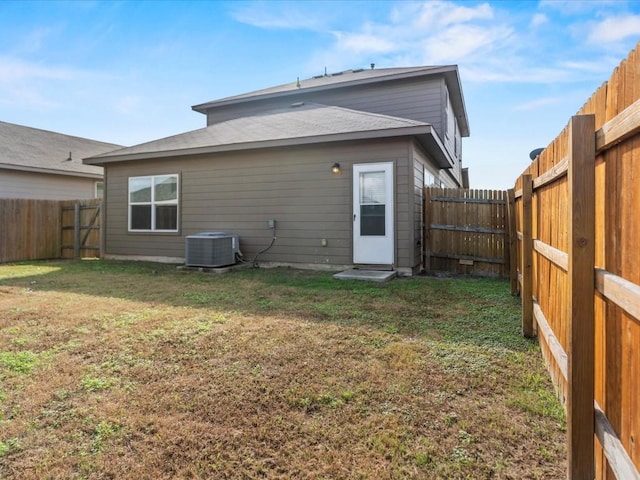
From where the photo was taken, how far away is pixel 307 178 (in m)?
7.66

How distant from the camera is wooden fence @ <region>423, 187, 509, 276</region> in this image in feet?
23.2

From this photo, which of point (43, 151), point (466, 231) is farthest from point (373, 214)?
point (43, 151)

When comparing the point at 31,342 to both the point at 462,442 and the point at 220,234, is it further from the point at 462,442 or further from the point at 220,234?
the point at 220,234

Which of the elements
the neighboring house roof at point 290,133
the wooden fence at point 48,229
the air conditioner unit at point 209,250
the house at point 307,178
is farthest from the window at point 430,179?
the wooden fence at point 48,229

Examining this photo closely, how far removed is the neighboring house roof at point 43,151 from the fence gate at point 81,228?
78.7 inches

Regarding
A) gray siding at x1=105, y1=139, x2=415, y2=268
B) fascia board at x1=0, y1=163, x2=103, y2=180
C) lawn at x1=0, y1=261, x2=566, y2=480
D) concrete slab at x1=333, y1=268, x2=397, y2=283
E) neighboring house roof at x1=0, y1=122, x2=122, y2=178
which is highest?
neighboring house roof at x1=0, y1=122, x2=122, y2=178

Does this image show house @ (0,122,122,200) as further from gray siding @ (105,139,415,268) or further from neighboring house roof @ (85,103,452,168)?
gray siding @ (105,139,415,268)

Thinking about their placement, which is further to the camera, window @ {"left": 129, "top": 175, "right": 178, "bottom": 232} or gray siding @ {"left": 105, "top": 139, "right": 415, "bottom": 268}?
window @ {"left": 129, "top": 175, "right": 178, "bottom": 232}

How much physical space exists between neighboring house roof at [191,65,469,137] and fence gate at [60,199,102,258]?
183 inches

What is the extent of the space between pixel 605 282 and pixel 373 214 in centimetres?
583

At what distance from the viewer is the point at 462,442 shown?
Answer: 1.77 metres

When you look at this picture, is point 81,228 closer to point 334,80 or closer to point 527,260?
point 334,80

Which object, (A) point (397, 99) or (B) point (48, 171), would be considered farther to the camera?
(B) point (48, 171)

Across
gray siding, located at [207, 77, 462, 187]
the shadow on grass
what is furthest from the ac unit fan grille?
gray siding, located at [207, 77, 462, 187]
